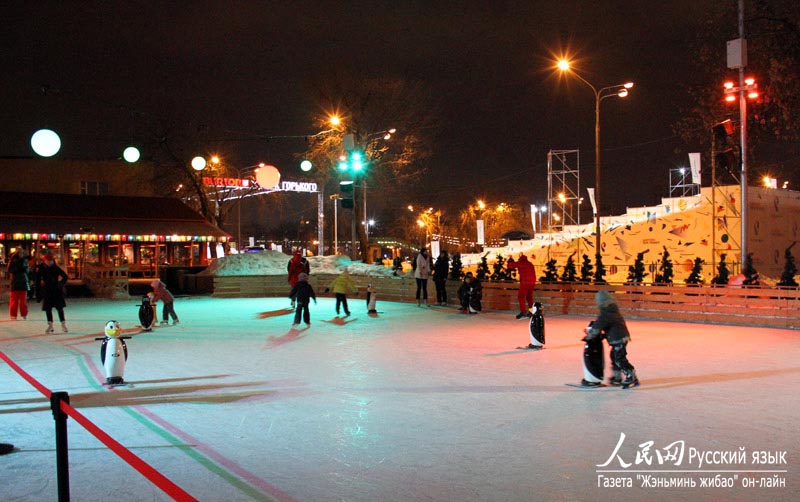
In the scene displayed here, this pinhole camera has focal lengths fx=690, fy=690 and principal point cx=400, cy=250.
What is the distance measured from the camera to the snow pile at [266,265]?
105ft

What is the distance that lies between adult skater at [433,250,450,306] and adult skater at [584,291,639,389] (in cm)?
1319

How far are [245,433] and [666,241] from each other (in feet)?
98.9

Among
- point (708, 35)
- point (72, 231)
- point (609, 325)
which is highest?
point (708, 35)

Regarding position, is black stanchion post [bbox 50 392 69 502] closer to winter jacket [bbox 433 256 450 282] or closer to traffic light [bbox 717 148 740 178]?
traffic light [bbox 717 148 740 178]

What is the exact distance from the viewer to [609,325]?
9680mm

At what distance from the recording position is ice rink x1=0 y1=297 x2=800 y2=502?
577 centimetres

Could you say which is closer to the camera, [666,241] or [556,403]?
[556,403]

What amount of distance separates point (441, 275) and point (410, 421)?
15.8 m

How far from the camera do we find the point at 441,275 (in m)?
23.7

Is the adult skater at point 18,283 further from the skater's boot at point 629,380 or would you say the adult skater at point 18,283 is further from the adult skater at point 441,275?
the skater's boot at point 629,380

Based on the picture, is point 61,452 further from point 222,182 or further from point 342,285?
point 222,182

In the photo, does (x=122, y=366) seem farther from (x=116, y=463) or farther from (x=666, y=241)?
(x=666, y=241)

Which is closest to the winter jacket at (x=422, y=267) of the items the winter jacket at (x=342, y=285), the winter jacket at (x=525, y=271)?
the winter jacket at (x=342, y=285)

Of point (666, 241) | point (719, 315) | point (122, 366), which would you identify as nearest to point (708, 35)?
point (719, 315)
